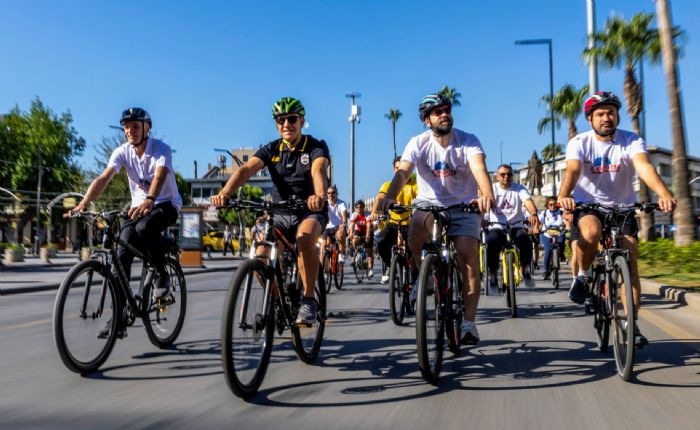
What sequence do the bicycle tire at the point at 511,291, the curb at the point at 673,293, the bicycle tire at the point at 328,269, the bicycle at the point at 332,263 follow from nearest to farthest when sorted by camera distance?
the bicycle tire at the point at 511,291 < the curb at the point at 673,293 < the bicycle tire at the point at 328,269 < the bicycle at the point at 332,263

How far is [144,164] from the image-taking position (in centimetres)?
548

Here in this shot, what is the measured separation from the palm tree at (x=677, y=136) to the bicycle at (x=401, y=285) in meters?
8.49

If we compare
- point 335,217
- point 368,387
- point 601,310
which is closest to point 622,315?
point 601,310

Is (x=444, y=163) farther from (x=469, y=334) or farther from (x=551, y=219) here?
(x=551, y=219)

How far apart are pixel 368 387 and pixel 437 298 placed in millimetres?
751

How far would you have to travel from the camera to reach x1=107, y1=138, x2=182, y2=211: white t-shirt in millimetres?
5461

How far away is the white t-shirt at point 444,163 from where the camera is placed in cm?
514

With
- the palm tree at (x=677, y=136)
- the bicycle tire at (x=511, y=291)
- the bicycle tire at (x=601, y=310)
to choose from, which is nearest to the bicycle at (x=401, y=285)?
the bicycle tire at (x=511, y=291)

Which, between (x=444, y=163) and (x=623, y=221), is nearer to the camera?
(x=623, y=221)

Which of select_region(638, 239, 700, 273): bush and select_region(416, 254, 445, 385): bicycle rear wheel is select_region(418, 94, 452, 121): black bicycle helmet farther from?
select_region(638, 239, 700, 273): bush

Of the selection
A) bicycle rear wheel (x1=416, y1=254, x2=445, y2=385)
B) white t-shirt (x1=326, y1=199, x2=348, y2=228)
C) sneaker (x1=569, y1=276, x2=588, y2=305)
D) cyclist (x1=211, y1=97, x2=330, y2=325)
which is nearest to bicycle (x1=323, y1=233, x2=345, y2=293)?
white t-shirt (x1=326, y1=199, x2=348, y2=228)

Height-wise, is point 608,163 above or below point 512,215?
above

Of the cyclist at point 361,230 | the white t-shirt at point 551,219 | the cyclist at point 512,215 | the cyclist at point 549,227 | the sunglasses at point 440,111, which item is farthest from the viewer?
the white t-shirt at point 551,219

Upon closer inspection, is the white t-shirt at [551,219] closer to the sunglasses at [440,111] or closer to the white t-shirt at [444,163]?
the white t-shirt at [444,163]
